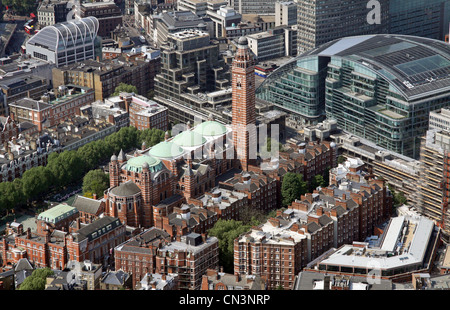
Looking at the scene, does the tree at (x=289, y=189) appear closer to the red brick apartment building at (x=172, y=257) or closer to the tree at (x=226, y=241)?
the tree at (x=226, y=241)

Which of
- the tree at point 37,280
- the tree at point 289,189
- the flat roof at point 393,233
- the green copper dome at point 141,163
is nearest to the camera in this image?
the tree at point 37,280

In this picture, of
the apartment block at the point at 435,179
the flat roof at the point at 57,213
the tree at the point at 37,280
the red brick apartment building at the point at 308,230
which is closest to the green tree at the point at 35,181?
the flat roof at the point at 57,213

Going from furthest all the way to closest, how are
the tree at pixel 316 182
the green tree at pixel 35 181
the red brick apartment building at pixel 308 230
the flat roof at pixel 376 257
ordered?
the tree at pixel 316 182
the green tree at pixel 35 181
the red brick apartment building at pixel 308 230
the flat roof at pixel 376 257

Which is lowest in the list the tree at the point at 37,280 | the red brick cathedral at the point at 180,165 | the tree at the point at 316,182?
the tree at the point at 37,280

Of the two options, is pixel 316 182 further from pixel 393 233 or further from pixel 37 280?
pixel 37 280

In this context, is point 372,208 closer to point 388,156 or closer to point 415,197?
point 415,197

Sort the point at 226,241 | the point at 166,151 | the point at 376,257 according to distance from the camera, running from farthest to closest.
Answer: the point at 166,151 → the point at 226,241 → the point at 376,257

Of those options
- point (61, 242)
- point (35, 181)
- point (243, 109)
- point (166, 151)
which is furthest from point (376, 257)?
point (35, 181)
